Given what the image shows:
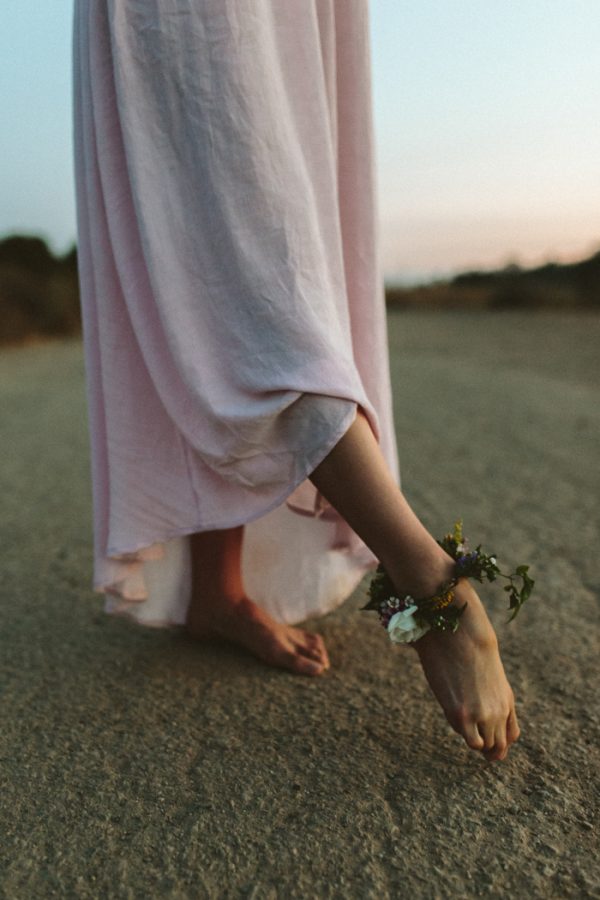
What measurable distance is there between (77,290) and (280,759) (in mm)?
12522

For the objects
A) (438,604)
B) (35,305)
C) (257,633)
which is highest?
(438,604)

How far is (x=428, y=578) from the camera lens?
120 cm

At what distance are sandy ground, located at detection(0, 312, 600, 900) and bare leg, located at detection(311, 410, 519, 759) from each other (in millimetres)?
80

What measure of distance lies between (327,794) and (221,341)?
625 millimetres

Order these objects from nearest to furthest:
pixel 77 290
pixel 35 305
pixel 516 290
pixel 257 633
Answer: pixel 257 633, pixel 35 305, pixel 77 290, pixel 516 290

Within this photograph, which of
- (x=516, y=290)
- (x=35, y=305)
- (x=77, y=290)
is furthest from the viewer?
(x=516, y=290)

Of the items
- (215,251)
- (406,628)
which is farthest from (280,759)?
(215,251)

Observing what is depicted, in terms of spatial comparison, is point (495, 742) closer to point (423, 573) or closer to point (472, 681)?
point (472, 681)

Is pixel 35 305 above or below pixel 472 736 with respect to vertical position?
below

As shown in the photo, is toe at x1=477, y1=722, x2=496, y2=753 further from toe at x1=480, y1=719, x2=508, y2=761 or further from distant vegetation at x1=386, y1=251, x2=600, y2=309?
distant vegetation at x1=386, y1=251, x2=600, y2=309

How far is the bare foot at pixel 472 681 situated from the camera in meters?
1.17

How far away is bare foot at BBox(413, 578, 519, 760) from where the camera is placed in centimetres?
117

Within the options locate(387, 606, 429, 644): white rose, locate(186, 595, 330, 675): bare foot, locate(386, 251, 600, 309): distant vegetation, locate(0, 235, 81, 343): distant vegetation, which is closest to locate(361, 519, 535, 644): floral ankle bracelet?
locate(387, 606, 429, 644): white rose

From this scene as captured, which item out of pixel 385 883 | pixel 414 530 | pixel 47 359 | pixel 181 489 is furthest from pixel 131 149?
pixel 47 359
